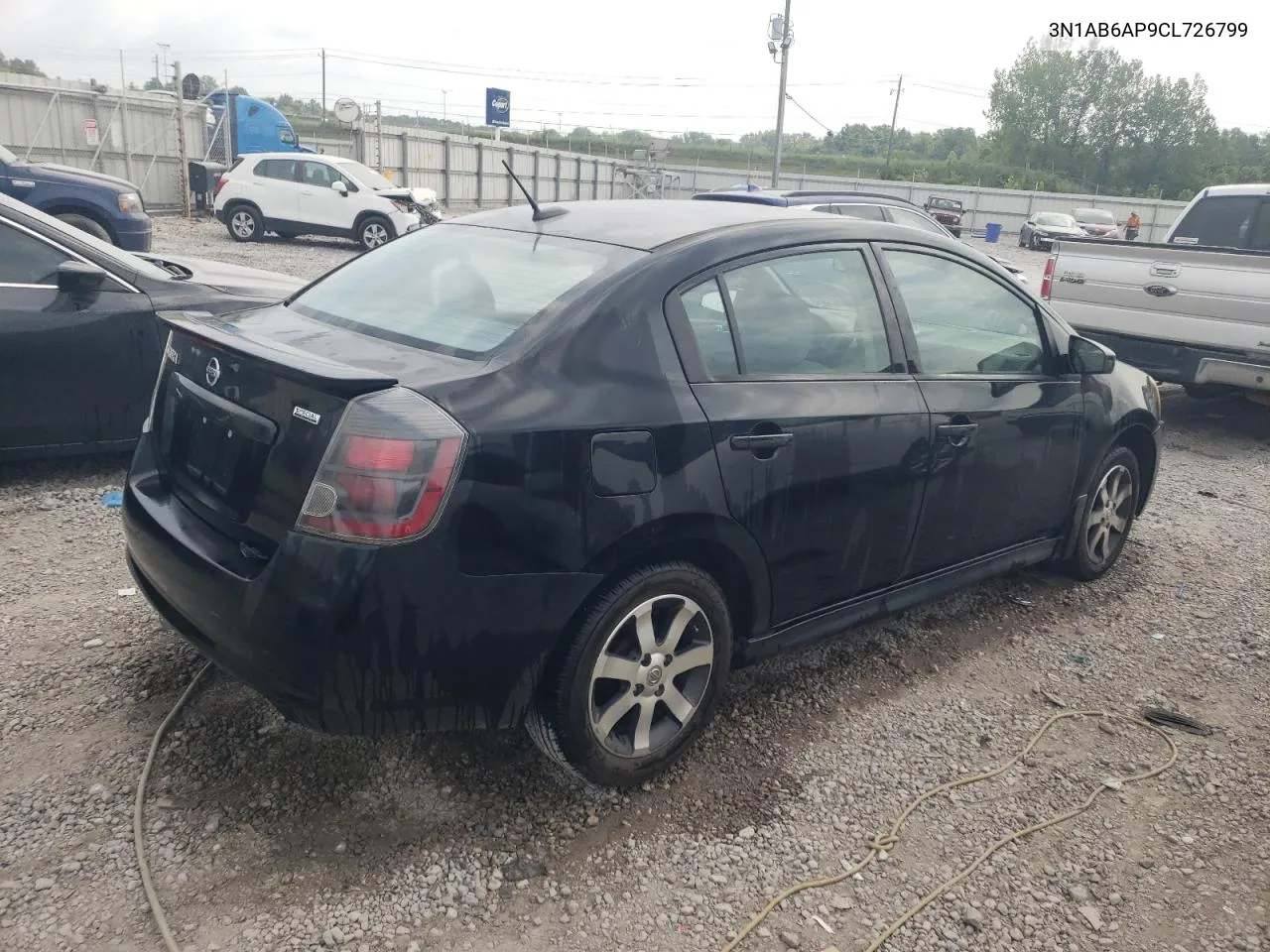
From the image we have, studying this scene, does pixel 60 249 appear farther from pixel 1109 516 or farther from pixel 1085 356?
pixel 1109 516

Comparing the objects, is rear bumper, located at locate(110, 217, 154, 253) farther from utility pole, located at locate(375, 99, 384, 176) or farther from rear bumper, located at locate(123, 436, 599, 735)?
utility pole, located at locate(375, 99, 384, 176)

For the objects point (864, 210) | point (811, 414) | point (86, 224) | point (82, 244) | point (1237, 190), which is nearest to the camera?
point (811, 414)

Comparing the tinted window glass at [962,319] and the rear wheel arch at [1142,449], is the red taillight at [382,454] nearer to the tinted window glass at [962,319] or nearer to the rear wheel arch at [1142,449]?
the tinted window glass at [962,319]

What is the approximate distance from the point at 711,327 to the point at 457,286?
82 cm

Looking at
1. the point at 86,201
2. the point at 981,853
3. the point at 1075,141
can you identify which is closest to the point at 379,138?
the point at 86,201

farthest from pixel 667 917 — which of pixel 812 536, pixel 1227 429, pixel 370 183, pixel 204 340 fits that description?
pixel 370 183

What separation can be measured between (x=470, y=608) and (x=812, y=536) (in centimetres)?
123

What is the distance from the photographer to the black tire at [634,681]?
2773 millimetres

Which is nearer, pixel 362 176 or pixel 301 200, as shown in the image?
pixel 301 200

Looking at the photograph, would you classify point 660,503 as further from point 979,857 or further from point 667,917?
point 979,857

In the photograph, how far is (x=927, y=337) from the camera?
3707mm

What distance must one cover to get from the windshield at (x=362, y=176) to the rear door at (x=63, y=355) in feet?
50.1

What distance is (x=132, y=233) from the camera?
1223 centimetres

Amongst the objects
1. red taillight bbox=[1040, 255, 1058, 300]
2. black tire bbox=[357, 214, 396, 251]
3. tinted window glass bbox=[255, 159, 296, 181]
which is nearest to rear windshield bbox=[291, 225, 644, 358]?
red taillight bbox=[1040, 255, 1058, 300]
